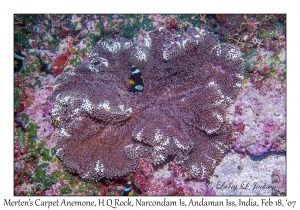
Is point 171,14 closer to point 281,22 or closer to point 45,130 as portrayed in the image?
point 281,22

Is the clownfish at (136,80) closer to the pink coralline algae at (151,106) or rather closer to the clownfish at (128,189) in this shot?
the pink coralline algae at (151,106)

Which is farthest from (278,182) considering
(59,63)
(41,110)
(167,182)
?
(59,63)

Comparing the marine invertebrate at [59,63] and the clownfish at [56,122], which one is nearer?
the clownfish at [56,122]

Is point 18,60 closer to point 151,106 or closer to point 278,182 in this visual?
point 151,106

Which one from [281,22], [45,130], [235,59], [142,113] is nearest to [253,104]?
[235,59]

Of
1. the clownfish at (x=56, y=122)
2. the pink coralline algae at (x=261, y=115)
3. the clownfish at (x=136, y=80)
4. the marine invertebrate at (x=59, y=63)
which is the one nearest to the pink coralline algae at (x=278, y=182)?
the pink coralline algae at (x=261, y=115)

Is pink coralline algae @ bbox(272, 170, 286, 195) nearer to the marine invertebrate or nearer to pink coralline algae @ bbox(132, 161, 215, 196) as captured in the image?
pink coralline algae @ bbox(132, 161, 215, 196)
